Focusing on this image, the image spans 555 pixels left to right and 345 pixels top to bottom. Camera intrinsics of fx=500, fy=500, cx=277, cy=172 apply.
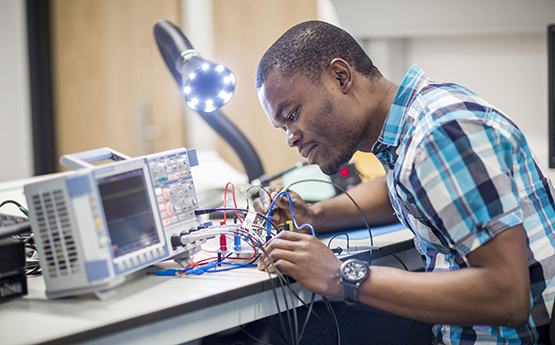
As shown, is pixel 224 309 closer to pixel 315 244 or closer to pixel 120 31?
pixel 315 244

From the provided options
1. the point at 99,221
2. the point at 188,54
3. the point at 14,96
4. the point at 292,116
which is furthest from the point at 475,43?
the point at 14,96

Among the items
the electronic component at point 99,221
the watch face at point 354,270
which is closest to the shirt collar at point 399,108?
the watch face at point 354,270

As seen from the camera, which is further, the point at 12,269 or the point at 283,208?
the point at 283,208

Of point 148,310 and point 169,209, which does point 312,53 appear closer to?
point 169,209

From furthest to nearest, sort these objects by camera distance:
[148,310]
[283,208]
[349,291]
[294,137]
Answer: [283,208] → [294,137] → [349,291] → [148,310]

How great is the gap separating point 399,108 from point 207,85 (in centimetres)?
59

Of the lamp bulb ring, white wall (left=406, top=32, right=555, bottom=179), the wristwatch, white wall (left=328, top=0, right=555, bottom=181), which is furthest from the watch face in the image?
white wall (left=406, top=32, right=555, bottom=179)

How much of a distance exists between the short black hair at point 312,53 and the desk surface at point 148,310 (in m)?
0.45

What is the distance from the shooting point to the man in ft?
2.76

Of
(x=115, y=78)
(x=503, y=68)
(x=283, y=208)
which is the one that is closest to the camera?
(x=283, y=208)

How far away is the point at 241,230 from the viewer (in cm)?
110

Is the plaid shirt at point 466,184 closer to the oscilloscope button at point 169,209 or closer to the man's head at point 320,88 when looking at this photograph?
the man's head at point 320,88

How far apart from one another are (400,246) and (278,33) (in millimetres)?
2269

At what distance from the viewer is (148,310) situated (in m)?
0.83
